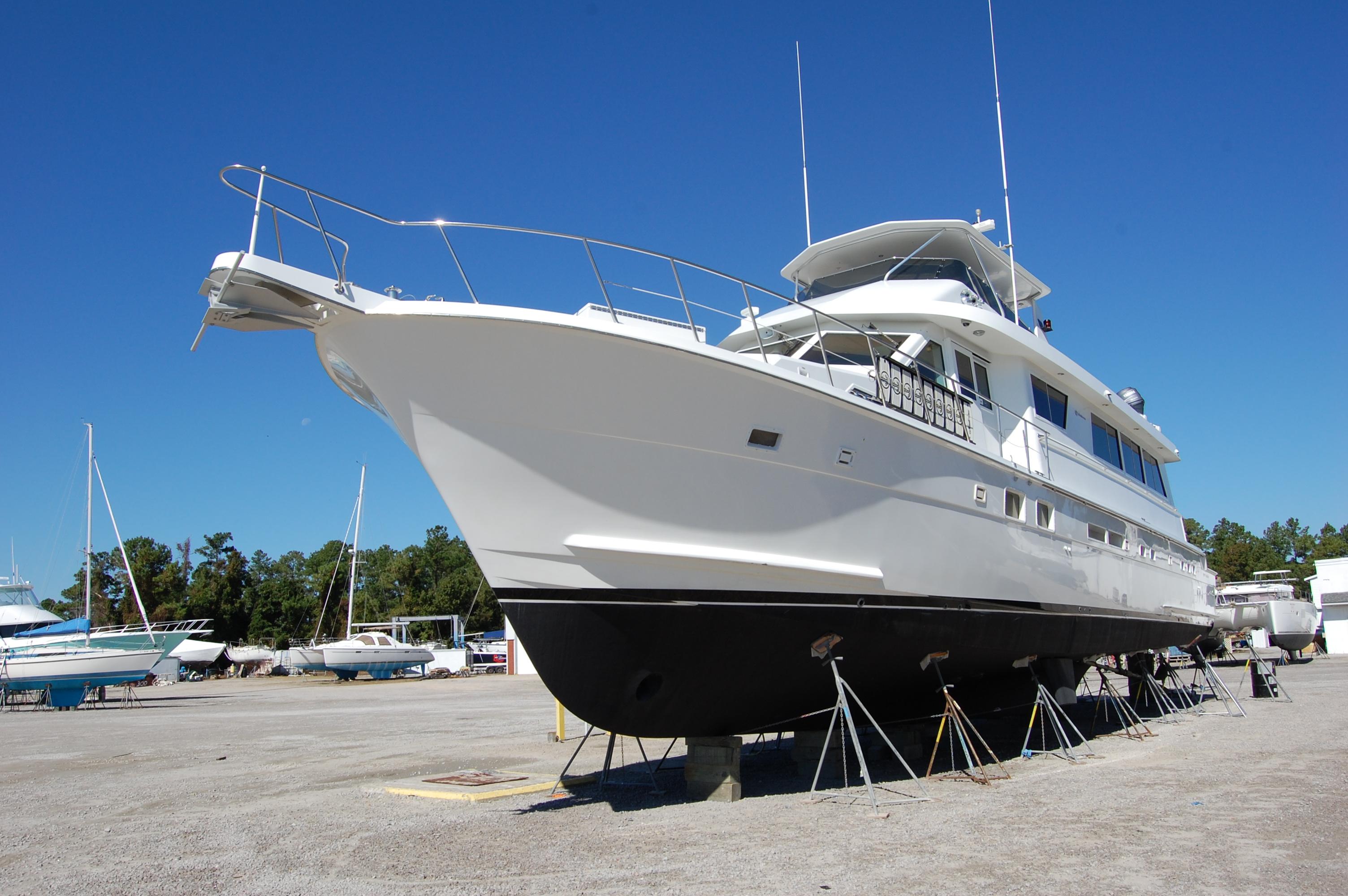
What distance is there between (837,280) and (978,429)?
3.12 meters

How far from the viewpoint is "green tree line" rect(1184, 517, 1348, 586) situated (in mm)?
60125

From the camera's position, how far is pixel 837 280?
1075 centimetres

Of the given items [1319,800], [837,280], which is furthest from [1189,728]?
[837,280]

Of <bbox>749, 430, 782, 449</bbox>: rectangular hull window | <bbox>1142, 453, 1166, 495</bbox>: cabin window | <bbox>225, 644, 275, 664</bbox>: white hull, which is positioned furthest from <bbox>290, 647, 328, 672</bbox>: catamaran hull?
<bbox>749, 430, 782, 449</bbox>: rectangular hull window

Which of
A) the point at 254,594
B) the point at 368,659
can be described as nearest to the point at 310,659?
the point at 368,659

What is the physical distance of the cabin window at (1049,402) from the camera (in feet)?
32.9

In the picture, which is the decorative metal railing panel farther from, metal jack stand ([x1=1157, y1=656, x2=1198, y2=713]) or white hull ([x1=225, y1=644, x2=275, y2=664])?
white hull ([x1=225, y1=644, x2=275, y2=664])

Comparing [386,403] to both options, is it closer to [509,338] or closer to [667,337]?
[509,338]

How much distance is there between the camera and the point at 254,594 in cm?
5612

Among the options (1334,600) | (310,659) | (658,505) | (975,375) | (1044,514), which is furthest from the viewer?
(1334,600)

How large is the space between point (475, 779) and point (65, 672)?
66.3 feet

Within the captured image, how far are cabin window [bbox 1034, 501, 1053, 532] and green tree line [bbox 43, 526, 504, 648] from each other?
43.9m

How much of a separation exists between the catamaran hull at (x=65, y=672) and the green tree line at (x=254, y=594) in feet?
78.5

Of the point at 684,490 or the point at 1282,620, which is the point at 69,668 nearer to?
the point at 684,490
